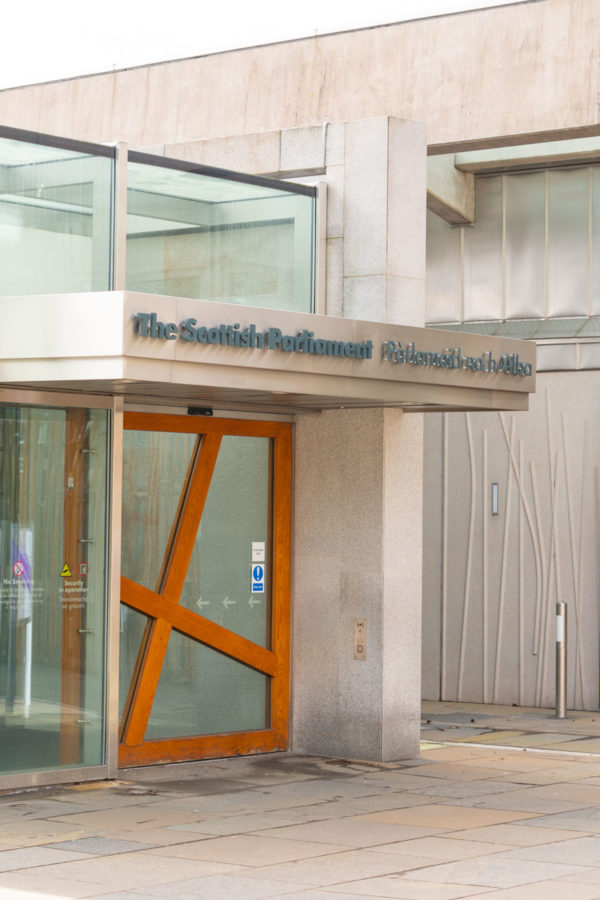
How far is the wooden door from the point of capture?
1228 cm

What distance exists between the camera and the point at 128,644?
1220cm

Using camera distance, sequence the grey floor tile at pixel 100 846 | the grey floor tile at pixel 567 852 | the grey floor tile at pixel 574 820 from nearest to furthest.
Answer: the grey floor tile at pixel 567 852 < the grey floor tile at pixel 100 846 < the grey floor tile at pixel 574 820

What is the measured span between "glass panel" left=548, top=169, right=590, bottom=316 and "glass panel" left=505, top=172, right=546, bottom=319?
0.11 m

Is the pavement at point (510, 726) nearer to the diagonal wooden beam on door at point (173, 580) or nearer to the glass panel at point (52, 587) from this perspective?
the diagonal wooden beam on door at point (173, 580)

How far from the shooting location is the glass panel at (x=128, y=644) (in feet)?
39.9

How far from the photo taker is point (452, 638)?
58.1ft

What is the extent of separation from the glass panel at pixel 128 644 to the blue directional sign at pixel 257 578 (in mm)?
1227

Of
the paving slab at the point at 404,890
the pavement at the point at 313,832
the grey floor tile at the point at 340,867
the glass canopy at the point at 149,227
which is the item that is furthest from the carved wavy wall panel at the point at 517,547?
the paving slab at the point at 404,890

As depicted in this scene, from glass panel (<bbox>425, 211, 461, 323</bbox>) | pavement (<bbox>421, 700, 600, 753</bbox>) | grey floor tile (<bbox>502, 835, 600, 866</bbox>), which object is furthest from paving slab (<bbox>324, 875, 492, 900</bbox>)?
glass panel (<bbox>425, 211, 461, 323</bbox>)

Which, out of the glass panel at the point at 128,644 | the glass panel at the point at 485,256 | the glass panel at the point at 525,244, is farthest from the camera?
the glass panel at the point at 485,256

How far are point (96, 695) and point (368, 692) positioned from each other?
2473mm

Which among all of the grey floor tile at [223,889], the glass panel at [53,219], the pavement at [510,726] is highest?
the glass panel at [53,219]

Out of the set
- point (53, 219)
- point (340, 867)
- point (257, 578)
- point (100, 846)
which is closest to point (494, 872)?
point (340, 867)

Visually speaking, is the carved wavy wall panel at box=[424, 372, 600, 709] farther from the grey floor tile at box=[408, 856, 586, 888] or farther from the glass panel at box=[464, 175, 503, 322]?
the grey floor tile at box=[408, 856, 586, 888]
